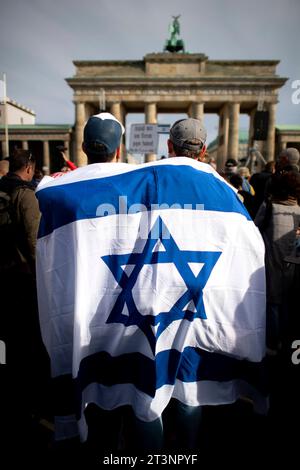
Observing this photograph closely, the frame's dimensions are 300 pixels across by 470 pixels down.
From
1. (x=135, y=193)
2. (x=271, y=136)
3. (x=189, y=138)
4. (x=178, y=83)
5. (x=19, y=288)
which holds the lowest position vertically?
(x=19, y=288)

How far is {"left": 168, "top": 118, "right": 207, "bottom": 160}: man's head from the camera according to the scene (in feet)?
6.59

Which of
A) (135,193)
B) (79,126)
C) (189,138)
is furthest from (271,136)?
(135,193)

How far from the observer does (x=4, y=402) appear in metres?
2.89

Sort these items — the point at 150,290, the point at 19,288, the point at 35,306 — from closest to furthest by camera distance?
the point at 150,290 → the point at 19,288 → the point at 35,306

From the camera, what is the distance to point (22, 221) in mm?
3174

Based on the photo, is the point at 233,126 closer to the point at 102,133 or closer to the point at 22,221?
the point at 22,221

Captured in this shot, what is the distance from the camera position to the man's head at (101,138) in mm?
1950

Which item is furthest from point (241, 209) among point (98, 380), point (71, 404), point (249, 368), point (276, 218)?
point (276, 218)

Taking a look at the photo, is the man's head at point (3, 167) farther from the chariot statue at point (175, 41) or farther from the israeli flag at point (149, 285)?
the chariot statue at point (175, 41)

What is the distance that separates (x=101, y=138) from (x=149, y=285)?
918 mm

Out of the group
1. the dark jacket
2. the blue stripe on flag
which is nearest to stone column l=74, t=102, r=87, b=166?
the dark jacket

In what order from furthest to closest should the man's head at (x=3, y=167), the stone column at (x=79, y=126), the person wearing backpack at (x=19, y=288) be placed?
1. the stone column at (x=79, y=126)
2. the man's head at (x=3, y=167)
3. the person wearing backpack at (x=19, y=288)

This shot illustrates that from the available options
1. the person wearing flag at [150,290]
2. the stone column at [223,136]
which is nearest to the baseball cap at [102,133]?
the person wearing flag at [150,290]

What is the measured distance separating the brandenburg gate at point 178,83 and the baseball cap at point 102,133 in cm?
3362
